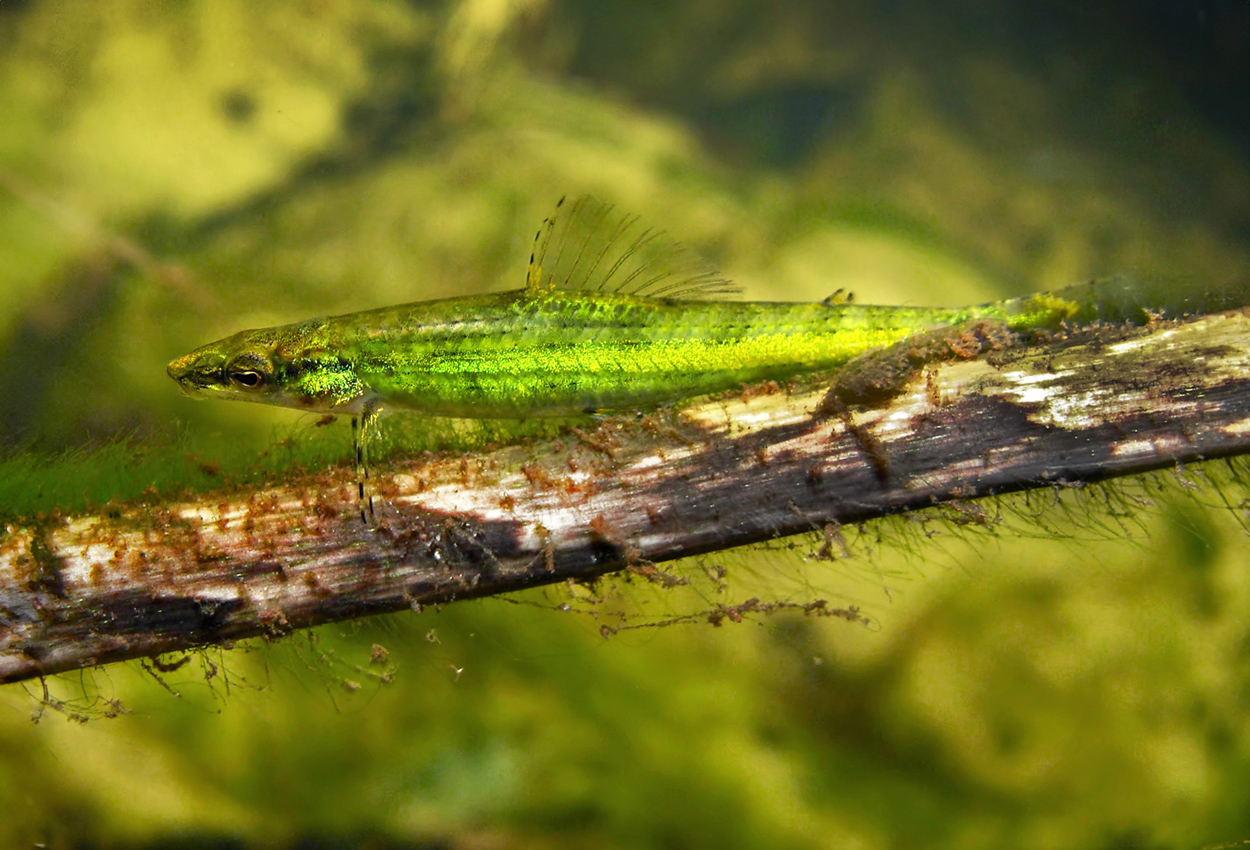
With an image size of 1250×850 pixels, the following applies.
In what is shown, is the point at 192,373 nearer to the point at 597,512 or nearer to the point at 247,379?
the point at 247,379

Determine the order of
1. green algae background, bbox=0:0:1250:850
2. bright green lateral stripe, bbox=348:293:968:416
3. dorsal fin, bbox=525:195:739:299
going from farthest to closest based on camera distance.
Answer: green algae background, bbox=0:0:1250:850
dorsal fin, bbox=525:195:739:299
bright green lateral stripe, bbox=348:293:968:416

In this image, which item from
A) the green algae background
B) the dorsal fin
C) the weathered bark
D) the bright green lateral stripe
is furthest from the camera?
the green algae background

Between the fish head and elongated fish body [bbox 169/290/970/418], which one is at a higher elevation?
the fish head

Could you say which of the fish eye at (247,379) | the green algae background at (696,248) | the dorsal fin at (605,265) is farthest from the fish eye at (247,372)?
the dorsal fin at (605,265)

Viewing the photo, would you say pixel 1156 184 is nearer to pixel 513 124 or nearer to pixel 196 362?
pixel 513 124

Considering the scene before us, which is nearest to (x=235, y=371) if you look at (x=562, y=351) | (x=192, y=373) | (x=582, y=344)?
(x=192, y=373)

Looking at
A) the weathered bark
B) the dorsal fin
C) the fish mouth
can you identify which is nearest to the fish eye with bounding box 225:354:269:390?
the fish mouth

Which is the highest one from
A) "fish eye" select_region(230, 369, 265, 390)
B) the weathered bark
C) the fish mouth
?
the fish mouth

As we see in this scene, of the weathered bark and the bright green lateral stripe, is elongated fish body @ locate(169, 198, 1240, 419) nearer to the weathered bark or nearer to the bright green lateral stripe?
the bright green lateral stripe
